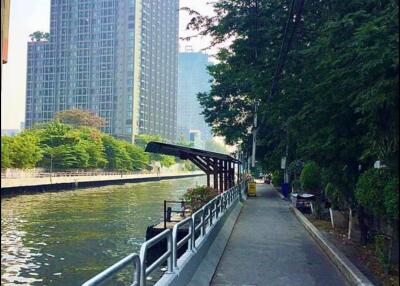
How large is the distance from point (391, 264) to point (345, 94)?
3072 mm

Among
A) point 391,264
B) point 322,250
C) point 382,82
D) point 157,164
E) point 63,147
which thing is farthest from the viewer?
point 157,164

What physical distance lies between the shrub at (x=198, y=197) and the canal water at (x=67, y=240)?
351 cm

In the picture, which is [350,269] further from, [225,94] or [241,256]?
[225,94]

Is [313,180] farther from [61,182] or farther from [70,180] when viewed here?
[70,180]

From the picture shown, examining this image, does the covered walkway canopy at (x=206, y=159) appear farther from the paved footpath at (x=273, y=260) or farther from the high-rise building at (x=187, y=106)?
the high-rise building at (x=187, y=106)

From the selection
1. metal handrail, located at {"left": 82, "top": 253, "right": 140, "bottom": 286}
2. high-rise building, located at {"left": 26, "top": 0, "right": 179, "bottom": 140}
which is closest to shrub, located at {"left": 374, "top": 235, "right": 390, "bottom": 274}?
metal handrail, located at {"left": 82, "top": 253, "right": 140, "bottom": 286}

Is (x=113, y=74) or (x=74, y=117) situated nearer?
(x=74, y=117)

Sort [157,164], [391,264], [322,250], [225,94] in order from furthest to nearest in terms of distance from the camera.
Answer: [157,164] → [225,94] → [322,250] → [391,264]

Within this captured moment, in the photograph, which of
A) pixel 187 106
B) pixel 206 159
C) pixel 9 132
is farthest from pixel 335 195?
pixel 187 106

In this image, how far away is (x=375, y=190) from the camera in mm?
7945

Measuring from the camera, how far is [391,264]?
791cm

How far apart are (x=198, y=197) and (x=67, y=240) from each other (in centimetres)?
808

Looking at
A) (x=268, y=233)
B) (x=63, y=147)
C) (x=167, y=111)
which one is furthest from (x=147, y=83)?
(x=268, y=233)

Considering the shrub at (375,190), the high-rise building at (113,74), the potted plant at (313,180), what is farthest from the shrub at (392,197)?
the high-rise building at (113,74)
